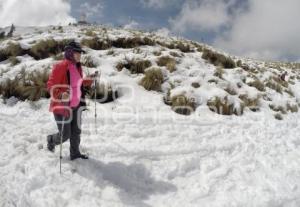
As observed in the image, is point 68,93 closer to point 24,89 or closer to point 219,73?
point 24,89

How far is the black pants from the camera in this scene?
19.6 ft

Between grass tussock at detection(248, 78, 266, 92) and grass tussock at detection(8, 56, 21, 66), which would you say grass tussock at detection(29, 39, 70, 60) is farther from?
grass tussock at detection(248, 78, 266, 92)

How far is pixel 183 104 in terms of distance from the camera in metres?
9.67

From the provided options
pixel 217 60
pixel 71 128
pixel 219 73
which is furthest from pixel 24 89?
pixel 217 60

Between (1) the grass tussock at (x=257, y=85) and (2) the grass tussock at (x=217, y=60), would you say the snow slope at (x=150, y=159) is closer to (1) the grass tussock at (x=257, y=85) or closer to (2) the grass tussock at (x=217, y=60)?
(1) the grass tussock at (x=257, y=85)

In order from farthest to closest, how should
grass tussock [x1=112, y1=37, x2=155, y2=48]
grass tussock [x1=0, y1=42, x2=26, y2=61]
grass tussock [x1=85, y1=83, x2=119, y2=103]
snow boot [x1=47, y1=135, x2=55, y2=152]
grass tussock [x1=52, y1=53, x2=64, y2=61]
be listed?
1. grass tussock [x1=112, y1=37, x2=155, y2=48]
2. grass tussock [x1=0, y1=42, x2=26, y2=61]
3. grass tussock [x1=52, y1=53, x2=64, y2=61]
4. grass tussock [x1=85, y1=83, x2=119, y2=103]
5. snow boot [x1=47, y1=135, x2=55, y2=152]

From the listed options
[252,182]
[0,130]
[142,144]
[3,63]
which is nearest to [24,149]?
[0,130]

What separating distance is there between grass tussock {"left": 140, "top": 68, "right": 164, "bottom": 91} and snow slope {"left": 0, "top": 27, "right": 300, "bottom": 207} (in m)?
0.38

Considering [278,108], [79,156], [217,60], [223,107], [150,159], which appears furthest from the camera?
[217,60]

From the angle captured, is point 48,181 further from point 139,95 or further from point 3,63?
point 3,63

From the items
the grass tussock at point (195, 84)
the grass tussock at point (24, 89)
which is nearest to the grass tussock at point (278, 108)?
the grass tussock at point (195, 84)

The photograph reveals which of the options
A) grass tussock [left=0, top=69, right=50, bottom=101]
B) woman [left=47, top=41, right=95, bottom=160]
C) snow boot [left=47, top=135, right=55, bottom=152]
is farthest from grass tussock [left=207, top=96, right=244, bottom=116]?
snow boot [left=47, top=135, right=55, bottom=152]

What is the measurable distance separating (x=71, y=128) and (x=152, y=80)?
4.64 metres

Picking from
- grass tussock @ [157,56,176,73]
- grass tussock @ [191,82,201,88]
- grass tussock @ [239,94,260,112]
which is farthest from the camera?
grass tussock @ [157,56,176,73]
